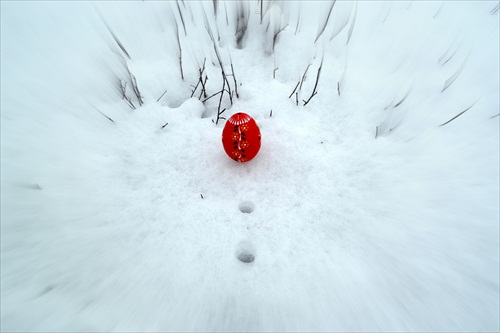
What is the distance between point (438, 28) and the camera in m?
1.88

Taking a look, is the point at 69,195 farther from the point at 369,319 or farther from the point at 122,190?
the point at 369,319

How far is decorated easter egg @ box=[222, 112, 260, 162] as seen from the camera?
1.31 metres

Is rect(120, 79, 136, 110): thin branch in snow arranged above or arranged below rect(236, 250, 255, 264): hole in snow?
above

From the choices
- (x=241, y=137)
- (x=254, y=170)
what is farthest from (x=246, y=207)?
(x=241, y=137)

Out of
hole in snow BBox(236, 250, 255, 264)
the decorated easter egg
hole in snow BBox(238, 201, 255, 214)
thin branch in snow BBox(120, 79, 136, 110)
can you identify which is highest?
thin branch in snow BBox(120, 79, 136, 110)

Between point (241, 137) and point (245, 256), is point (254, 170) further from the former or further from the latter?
point (245, 256)

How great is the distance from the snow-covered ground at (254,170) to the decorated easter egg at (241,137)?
129 millimetres

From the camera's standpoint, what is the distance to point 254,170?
146cm

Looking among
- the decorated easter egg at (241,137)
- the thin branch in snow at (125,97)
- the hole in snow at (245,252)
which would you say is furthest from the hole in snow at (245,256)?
the thin branch in snow at (125,97)

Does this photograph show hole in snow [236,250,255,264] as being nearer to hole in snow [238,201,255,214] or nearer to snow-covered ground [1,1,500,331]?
snow-covered ground [1,1,500,331]

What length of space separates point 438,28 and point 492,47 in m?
0.32

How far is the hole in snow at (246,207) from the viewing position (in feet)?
4.38

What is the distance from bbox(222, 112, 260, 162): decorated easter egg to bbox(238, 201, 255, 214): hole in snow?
0.21 meters

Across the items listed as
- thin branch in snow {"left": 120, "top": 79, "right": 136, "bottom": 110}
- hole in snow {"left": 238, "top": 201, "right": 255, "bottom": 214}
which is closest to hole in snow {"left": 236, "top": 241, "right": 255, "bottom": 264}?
hole in snow {"left": 238, "top": 201, "right": 255, "bottom": 214}
